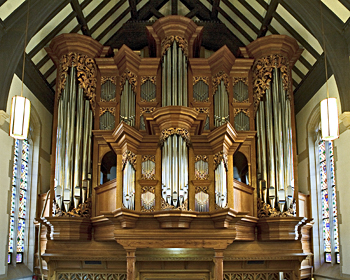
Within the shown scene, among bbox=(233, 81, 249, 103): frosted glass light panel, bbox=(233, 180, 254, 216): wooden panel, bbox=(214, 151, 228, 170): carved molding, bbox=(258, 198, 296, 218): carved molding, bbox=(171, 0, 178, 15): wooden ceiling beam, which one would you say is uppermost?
bbox=(171, 0, 178, 15): wooden ceiling beam

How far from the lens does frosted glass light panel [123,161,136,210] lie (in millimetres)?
9961

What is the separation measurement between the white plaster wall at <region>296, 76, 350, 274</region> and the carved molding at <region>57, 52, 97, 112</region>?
563cm

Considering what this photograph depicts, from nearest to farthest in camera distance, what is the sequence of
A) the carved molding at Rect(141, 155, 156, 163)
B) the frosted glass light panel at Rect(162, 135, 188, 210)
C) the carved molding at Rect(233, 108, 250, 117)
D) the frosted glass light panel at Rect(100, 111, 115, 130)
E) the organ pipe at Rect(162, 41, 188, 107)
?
the frosted glass light panel at Rect(162, 135, 188, 210) → the carved molding at Rect(141, 155, 156, 163) → the organ pipe at Rect(162, 41, 188, 107) → the frosted glass light panel at Rect(100, 111, 115, 130) → the carved molding at Rect(233, 108, 250, 117)

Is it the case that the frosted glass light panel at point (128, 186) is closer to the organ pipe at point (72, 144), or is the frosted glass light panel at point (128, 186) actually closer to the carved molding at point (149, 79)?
the organ pipe at point (72, 144)

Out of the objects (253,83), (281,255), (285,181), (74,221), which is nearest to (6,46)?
(74,221)

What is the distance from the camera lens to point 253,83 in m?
12.0

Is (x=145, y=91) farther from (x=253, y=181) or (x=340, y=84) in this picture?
(x=340, y=84)

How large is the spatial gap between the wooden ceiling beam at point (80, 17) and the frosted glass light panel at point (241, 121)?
4.69 meters

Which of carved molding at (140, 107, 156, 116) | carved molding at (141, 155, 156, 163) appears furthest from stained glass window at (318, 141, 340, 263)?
carved molding at (140, 107, 156, 116)

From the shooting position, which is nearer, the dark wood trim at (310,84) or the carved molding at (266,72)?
the dark wood trim at (310,84)

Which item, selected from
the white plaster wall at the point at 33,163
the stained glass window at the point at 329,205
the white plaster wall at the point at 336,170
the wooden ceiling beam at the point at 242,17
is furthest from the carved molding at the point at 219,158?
the white plaster wall at the point at 33,163

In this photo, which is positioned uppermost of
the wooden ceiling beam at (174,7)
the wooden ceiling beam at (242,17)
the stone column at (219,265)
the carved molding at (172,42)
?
the wooden ceiling beam at (174,7)

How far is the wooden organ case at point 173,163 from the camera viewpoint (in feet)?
32.7

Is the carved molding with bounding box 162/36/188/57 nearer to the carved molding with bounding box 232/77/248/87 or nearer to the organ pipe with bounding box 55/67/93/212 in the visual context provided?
the carved molding with bounding box 232/77/248/87
